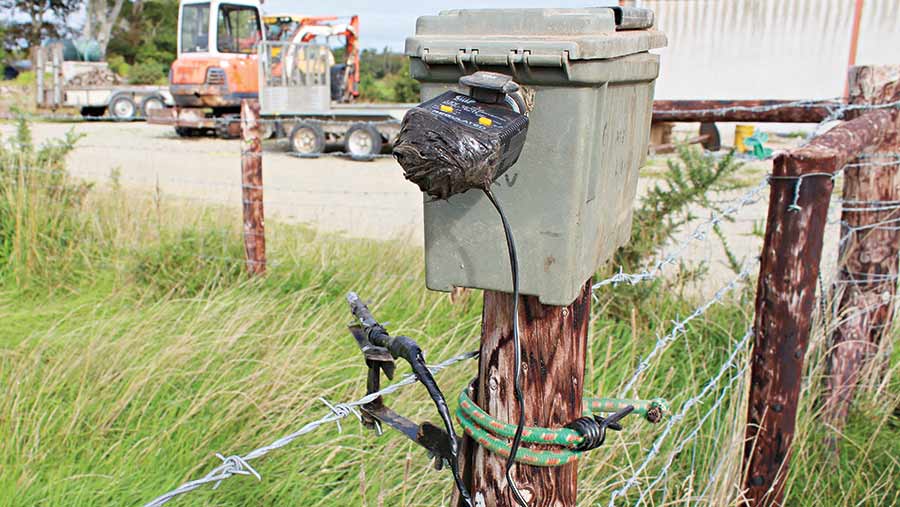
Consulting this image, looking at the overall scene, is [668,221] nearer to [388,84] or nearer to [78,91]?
[78,91]

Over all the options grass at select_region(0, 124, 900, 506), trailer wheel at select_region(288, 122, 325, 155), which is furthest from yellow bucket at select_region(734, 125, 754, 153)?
grass at select_region(0, 124, 900, 506)

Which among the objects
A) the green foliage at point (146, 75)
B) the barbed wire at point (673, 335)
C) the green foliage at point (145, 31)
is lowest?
the barbed wire at point (673, 335)

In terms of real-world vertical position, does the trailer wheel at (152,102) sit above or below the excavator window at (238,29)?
below

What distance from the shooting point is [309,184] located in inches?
418

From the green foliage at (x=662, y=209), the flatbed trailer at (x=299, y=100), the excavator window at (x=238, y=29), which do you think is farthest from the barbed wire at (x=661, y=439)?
the excavator window at (x=238, y=29)

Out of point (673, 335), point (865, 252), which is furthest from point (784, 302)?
point (865, 252)

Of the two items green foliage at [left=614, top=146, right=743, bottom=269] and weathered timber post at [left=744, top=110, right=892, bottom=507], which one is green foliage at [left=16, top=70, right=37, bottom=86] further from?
weathered timber post at [left=744, top=110, right=892, bottom=507]

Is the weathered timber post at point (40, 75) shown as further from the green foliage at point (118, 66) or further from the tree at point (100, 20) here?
the tree at point (100, 20)

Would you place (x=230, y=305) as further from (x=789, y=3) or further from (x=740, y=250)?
(x=789, y=3)

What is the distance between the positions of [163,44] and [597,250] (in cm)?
3835

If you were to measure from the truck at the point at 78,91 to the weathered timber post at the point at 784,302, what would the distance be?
1769 centimetres

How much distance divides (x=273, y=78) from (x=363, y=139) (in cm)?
263

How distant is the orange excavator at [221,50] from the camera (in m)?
15.2

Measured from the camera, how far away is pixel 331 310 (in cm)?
386
